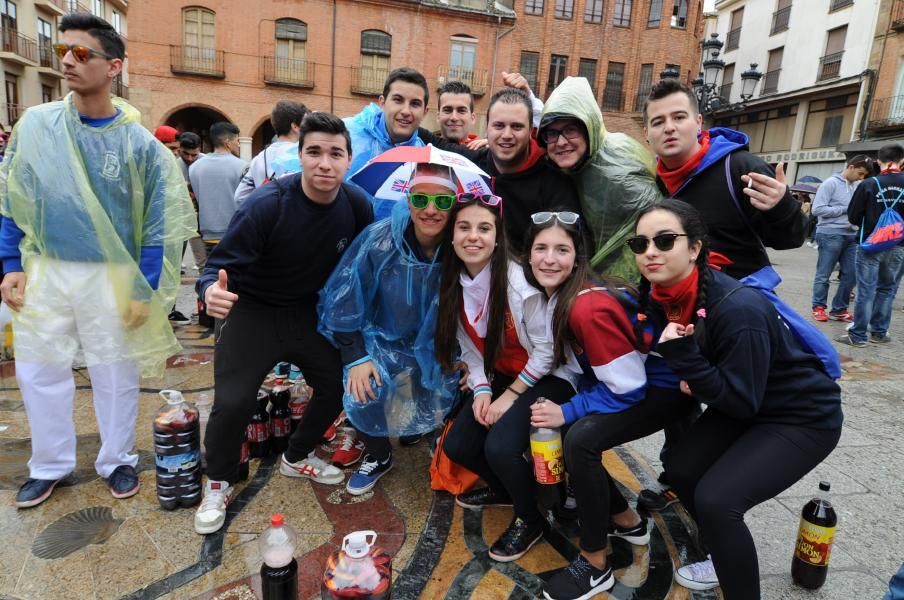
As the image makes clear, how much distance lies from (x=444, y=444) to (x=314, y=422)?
73cm

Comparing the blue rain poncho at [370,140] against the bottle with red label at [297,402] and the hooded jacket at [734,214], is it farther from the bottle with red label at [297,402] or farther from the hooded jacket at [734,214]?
the hooded jacket at [734,214]

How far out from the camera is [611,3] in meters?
21.9

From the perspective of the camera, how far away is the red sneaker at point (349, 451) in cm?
297

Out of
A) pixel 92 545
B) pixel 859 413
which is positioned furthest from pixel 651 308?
pixel 859 413

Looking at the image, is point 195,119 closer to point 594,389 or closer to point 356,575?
point 594,389

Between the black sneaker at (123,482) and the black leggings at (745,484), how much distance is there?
2.55 m

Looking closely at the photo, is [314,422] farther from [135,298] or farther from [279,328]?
[135,298]

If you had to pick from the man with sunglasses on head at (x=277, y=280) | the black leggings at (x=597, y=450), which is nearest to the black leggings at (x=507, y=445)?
the black leggings at (x=597, y=450)

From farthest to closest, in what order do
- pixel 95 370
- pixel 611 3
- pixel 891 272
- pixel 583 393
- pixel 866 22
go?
pixel 611 3 → pixel 866 22 → pixel 891 272 → pixel 95 370 → pixel 583 393

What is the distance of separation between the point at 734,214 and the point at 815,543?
1.36 m

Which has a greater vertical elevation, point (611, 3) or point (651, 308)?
point (611, 3)

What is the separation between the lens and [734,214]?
7.38ft

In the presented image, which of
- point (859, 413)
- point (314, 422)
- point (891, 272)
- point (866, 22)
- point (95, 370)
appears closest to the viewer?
point (95, 370)

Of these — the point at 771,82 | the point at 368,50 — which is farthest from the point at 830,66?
the point at 368,50
